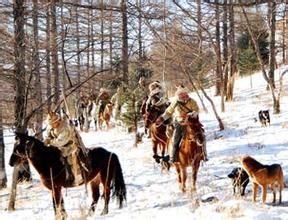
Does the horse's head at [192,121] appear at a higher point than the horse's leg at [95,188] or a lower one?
higher

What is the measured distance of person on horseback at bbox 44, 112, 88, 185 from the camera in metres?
8.44

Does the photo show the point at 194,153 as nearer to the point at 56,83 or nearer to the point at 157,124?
the point at 157,124

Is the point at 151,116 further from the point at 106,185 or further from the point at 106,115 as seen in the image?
the point at 106,115

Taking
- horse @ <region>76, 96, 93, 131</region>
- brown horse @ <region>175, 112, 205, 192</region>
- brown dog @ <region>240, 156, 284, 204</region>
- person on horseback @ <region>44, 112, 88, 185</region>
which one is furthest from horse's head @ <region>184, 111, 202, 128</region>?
horse @ <region>76, 96, 93, 131</region>

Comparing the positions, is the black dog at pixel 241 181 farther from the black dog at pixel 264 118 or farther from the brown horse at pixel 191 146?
the black dog at pixel 264 118

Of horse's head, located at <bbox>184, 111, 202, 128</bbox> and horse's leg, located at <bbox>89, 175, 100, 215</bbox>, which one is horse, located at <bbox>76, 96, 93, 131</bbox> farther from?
horse's leg, located at <bbox>89, 175, 100, 215</bbox>

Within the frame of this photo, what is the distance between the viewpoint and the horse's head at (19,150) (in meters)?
8.16

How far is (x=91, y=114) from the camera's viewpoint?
28.7m

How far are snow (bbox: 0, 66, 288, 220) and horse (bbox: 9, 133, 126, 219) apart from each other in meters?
0.28

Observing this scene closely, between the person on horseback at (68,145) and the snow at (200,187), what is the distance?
0.40m

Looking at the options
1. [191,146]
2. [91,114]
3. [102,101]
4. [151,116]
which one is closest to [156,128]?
[151,116]

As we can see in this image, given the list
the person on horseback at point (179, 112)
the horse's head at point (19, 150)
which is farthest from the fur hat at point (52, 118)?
the person on horseback at point (179, 112)

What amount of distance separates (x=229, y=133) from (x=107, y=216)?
904 centimetres

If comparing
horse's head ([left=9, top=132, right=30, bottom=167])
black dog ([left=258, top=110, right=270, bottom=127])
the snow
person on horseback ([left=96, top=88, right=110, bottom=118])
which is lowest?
the snow
